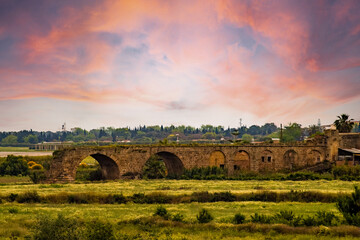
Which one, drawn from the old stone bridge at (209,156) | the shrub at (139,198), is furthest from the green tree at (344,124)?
the shrub at (139,198)

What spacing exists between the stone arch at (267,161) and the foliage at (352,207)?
135 ft

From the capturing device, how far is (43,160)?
229 feet

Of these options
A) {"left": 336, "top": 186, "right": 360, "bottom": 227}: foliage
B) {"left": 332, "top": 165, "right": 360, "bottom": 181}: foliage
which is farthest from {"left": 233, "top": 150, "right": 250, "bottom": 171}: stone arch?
{"left": 336, "top": 186, "right": 360, "bottom": 227}: foliage

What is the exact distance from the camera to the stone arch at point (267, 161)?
5778 cm

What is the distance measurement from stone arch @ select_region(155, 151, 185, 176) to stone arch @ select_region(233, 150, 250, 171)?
10.4 meters

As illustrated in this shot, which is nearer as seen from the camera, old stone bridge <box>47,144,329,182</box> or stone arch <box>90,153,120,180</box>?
old stone bridge <box>47,144,329,182</box>

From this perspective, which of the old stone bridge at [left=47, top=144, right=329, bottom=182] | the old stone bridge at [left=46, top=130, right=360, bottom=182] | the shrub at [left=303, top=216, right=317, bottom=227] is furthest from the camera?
the old stone bridge at [left=46, top=130, right=360, bottom=182]

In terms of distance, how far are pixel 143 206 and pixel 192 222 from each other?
762cm

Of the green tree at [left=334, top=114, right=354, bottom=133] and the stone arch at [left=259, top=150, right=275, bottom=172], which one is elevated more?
the green tree at [left=334, top=114, right=354, bottom=133]

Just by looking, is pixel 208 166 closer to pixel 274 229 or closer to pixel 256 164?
pixel 256 164

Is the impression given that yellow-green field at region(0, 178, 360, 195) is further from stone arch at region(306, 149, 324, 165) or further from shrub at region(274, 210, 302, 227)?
stone arch at region(306, 149, 324, 165)

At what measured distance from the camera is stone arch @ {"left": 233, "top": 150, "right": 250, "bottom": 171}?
56.8 metres

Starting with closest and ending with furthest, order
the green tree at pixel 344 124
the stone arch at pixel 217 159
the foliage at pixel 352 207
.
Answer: the foliage at pixel 352 207 → the stone arch at pixel 217 159 → the green tree at pixel 344 124

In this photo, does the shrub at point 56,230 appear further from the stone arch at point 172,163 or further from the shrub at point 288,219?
the stone arch at point 172,163
